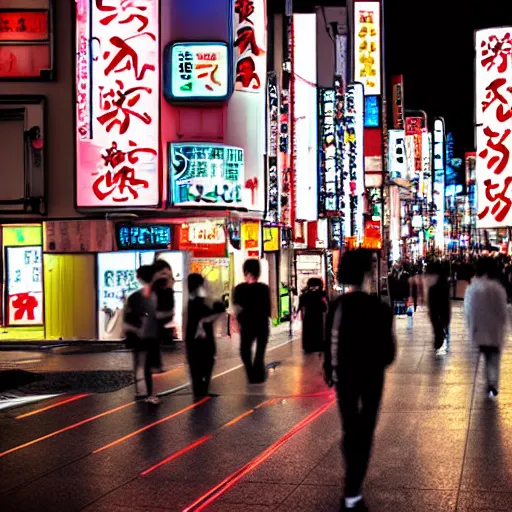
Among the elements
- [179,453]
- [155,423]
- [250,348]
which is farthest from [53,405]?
[179,453]

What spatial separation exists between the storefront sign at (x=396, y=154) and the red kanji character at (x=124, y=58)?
35617 mm

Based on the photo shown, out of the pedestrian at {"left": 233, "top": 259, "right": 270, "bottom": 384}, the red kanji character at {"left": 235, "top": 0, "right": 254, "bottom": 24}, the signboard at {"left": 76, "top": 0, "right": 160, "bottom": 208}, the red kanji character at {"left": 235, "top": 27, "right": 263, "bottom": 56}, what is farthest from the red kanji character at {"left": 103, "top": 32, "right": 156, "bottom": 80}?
the pedestrian at {"left": 233, "top": 259, "right": 270, "bottom": 384}

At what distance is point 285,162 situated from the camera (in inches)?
1195

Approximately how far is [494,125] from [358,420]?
610 inches

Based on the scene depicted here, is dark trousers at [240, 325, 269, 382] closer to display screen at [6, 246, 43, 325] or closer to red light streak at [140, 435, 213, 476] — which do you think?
red light streak at [140, 435, 213, 476]

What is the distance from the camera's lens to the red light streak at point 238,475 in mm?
7391

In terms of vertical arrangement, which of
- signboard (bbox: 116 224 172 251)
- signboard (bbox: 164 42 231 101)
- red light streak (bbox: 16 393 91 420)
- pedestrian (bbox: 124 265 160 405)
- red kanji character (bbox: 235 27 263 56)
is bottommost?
red light streak (bbox: 16 393 91 420)

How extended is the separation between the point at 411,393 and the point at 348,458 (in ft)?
21.3

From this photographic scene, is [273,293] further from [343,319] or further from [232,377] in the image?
[343,319]

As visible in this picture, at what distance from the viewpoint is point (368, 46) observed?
151 feet

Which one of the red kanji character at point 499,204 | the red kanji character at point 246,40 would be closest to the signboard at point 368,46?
the red kanji character at point 246,40

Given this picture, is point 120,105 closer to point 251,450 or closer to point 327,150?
point 327,150

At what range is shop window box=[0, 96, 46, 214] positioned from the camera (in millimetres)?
23625

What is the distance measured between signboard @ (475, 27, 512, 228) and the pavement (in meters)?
6.24
